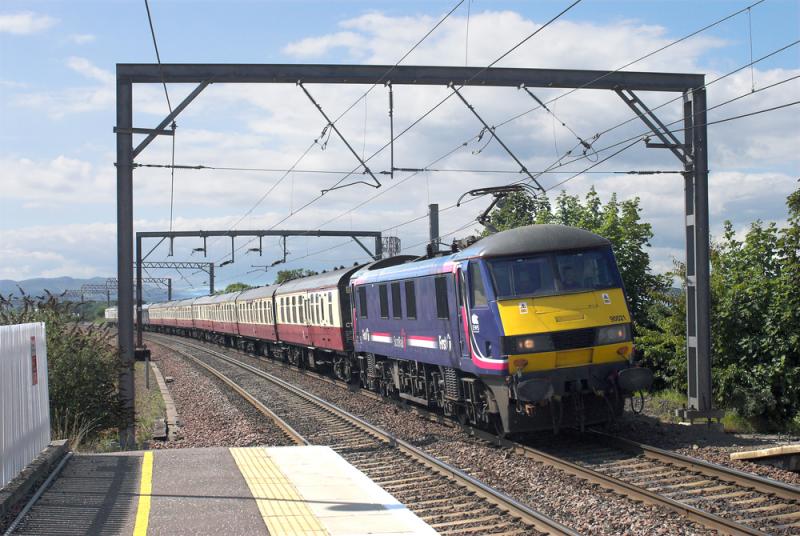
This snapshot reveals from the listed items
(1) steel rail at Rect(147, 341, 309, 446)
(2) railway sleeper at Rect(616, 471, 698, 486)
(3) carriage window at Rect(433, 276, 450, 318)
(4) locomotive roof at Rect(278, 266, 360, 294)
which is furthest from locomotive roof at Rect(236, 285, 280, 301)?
(2) railway sleeper at Rect(616, 471, 698, 486)

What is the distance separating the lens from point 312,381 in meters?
25.5

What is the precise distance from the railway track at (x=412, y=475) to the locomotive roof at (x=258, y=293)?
14.6 meters

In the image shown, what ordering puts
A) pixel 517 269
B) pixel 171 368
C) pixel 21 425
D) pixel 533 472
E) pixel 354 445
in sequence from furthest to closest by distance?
pixel 171 368
pixel 354 445
pixel 517 269
pixel 533 472
pixel 21 425

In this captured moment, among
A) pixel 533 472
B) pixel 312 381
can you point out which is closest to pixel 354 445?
→ pixel 533 472

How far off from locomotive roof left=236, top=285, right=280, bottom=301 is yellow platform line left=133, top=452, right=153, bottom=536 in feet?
77.6

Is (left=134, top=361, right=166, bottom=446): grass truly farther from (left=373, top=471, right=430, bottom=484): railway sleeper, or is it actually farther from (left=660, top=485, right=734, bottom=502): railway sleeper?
(left=660, top=485, right=734, bottom=502): railway sleeper

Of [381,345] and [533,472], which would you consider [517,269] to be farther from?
[381,345]

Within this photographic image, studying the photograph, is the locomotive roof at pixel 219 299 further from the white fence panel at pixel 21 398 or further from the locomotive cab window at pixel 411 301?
the white fence panel at pixel 21 398

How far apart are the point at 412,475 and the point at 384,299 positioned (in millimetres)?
7152

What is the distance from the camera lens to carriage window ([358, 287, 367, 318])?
63.3 feet

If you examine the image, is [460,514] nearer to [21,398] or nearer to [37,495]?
[37,495]

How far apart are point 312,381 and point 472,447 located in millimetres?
13551

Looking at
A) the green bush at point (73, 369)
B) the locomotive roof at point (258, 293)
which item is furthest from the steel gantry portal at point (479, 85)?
the locomotive roof at point (258, 293)

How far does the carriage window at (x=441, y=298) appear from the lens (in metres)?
13.8
